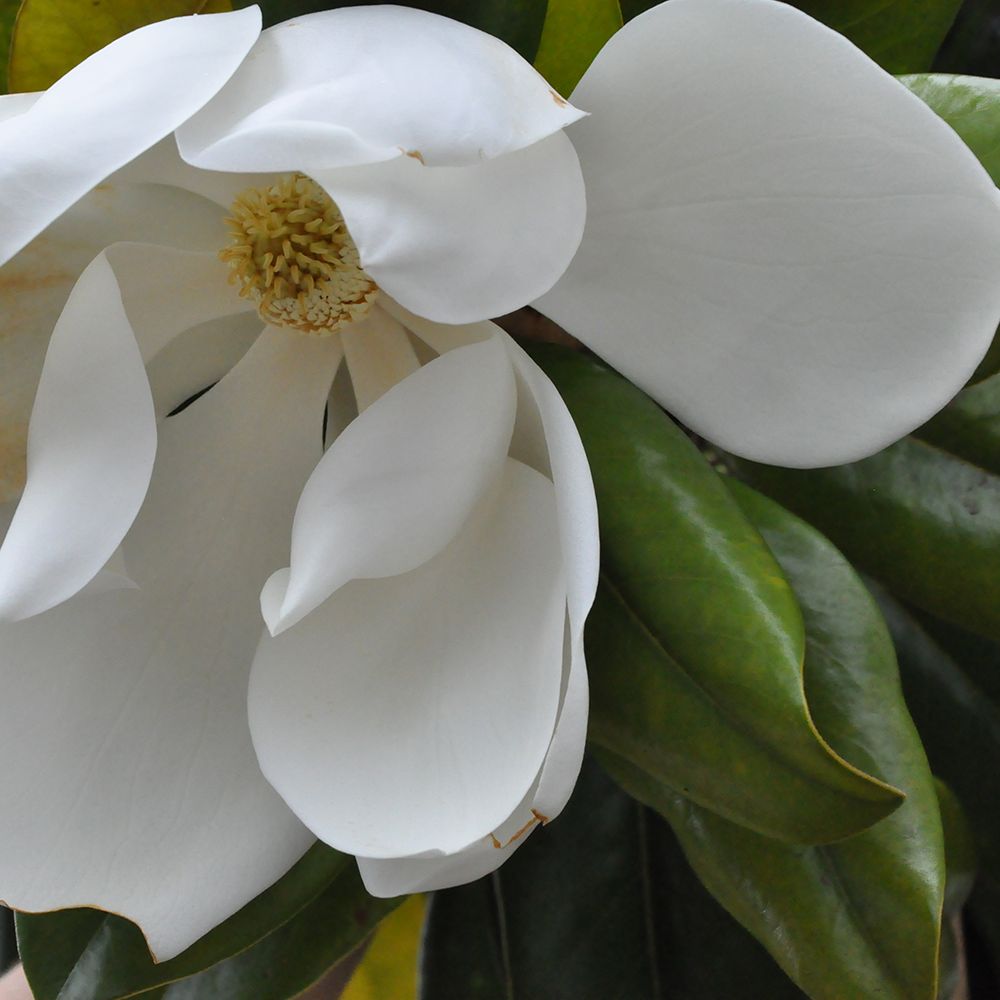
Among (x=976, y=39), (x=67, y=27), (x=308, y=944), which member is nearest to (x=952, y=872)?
(x=308, y=944)

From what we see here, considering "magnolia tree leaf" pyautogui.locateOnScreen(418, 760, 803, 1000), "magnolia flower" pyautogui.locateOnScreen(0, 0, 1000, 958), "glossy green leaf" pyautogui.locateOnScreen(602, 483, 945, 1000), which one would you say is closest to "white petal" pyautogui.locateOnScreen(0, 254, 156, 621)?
"magnolia flower" pyautogui.locateOnScreen(0, 0, 1000, 958)

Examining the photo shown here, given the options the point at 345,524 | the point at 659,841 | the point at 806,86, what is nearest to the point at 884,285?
the point at 806,86

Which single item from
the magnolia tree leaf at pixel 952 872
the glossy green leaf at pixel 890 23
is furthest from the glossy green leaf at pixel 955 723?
the glossy green leaf at pixel 890 23

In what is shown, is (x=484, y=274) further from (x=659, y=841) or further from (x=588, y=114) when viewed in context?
(x=659, y=841)

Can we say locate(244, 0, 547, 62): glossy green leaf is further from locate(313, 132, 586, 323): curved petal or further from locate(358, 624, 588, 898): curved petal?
locate(358, 624, 588, 898): curved petal

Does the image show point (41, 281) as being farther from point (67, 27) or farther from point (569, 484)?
point (569, 484)
